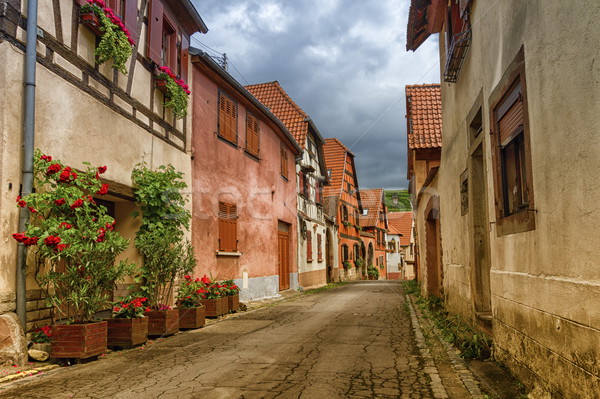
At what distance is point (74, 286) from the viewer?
6.24 metres

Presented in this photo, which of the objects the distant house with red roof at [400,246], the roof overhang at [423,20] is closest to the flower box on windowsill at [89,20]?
the roof overhang at [423,20]

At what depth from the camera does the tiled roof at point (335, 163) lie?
31.7 meters

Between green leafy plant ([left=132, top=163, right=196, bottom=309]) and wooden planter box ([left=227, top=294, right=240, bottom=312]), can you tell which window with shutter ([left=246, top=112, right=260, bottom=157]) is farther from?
green leafy plant ([left=132, top=163, right=196, bottom=309])

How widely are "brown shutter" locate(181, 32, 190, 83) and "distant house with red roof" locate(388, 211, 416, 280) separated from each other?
4386 cm

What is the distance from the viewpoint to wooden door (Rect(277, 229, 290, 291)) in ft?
61.9

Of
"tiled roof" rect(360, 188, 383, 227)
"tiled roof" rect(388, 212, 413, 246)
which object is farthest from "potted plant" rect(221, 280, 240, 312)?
"tiled roof" rect(388, 212, 413, 246)

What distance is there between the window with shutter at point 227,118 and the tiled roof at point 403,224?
44342mm

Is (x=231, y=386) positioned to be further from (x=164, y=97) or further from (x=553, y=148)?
(x=164, y=97)

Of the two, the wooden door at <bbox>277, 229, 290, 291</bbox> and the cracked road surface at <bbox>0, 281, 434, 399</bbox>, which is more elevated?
the wooden door at <bbox>277, 229, 290, 291</bbox>

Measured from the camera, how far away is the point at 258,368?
17.9ft

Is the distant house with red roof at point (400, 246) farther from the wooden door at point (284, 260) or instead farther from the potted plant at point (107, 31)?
the potted plant at point (107, 31)

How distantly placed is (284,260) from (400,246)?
3879cm

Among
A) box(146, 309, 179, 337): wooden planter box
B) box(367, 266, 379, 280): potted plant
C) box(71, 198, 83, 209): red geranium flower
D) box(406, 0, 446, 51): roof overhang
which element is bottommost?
box(367, 266, 379, 280): potted plant

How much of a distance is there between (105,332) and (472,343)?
183 inches
